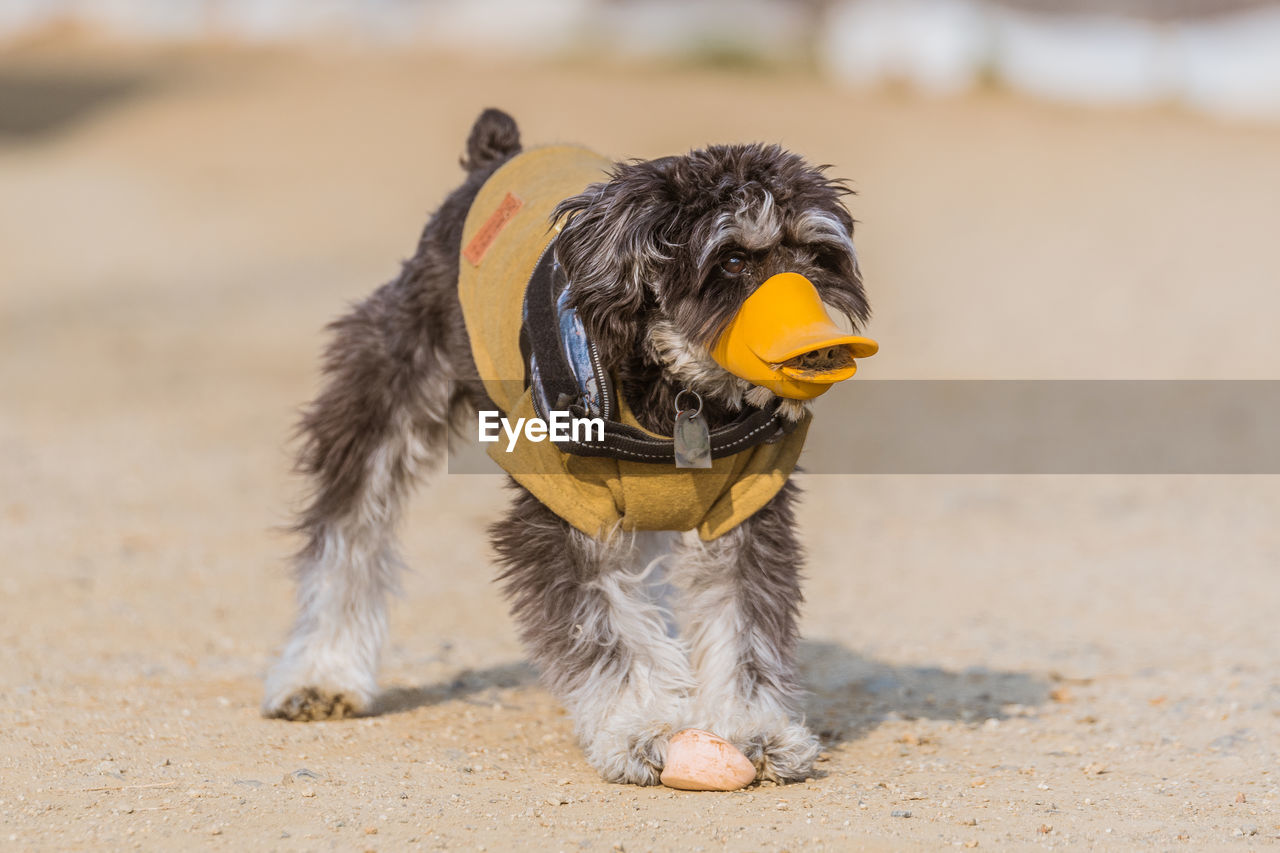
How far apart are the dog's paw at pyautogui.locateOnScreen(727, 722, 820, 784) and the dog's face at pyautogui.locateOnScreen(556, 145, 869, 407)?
1.03 meters

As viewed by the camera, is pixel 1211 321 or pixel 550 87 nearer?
pixel 1211 321

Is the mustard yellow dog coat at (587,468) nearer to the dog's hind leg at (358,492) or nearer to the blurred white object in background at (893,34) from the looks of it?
the dog's hind leg at (358,492)

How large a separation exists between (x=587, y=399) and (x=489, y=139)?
6.83 feet

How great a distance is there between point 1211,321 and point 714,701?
10.6 meters

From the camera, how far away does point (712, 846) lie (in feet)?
12.9

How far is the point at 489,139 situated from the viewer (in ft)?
20.3

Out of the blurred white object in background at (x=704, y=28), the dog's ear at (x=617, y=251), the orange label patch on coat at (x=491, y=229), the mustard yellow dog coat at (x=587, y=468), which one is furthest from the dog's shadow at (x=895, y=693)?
the blurred white object in background at (x=704, y=28)

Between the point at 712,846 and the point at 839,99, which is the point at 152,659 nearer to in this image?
the point at 712,846

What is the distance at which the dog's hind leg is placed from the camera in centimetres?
559

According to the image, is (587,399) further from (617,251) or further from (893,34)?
(893,34)

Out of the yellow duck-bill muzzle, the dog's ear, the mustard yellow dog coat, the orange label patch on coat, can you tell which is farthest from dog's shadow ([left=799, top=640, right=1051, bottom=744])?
the orange label patch on coat

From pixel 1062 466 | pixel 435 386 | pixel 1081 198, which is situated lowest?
pixel 435 386

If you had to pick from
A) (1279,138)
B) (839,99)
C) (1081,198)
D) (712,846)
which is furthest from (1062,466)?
(839,99)

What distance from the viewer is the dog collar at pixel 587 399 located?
4.45 meters
